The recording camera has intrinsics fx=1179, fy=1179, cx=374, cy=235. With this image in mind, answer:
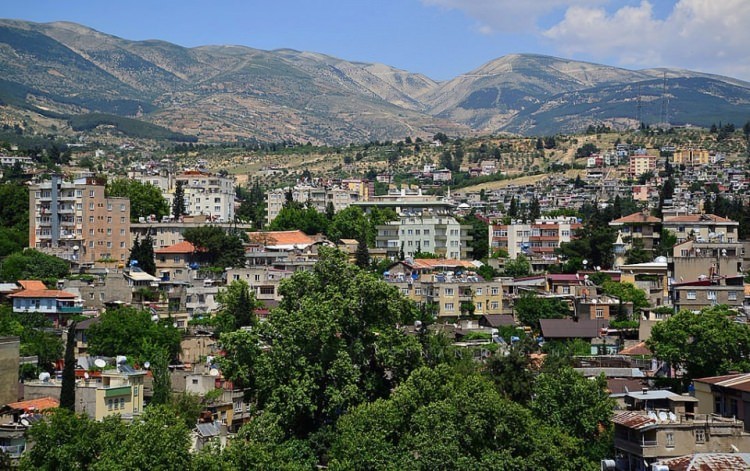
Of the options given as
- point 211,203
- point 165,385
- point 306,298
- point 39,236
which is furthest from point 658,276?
point 211,203

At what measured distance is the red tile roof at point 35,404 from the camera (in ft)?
146

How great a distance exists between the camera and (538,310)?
6938 centimetres

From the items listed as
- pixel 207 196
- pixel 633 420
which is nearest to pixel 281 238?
pixel 207 196

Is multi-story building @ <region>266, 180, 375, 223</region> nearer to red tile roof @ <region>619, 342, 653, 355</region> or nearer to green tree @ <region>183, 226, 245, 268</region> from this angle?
green tree @ <region>183, 226, 245, 268</region>

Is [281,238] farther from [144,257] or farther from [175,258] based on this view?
[144,257]

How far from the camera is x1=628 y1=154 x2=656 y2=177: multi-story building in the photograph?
613ft

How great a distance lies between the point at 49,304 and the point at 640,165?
455 feet

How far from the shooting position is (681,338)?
166 ft

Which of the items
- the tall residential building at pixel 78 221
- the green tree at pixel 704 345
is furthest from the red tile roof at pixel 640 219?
the green tree at pixel 704 345

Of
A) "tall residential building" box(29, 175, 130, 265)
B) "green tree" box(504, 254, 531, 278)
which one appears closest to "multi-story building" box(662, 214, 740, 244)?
"green tree" box(504, 254, 531, 278)

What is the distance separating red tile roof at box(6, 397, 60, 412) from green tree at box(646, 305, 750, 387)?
25251 millimetres

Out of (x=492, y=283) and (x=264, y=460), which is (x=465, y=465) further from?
(x=492, y=283)

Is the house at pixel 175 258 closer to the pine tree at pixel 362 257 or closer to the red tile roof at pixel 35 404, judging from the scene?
the pine tree at pixel 362 257

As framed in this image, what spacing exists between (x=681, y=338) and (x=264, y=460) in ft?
67.6
